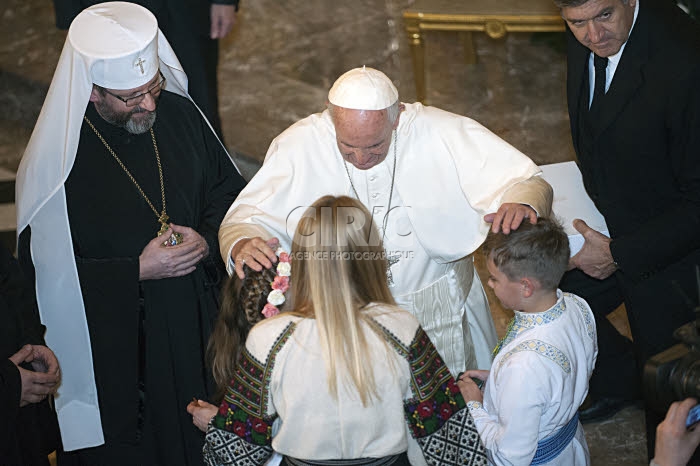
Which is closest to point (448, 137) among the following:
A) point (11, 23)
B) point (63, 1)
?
point (63, 1)

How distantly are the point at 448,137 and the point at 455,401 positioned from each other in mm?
1205

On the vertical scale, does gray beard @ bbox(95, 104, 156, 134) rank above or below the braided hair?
above

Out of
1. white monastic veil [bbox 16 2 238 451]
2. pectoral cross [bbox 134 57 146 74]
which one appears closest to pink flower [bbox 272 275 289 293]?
white monastic veil [bbox 16 2 238 451]

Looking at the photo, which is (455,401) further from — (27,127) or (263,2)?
(263,2)

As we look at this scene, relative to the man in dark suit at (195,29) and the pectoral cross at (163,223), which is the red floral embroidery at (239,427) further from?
the man in dark suit at (195,29)

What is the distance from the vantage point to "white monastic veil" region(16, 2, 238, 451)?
376 centimetres

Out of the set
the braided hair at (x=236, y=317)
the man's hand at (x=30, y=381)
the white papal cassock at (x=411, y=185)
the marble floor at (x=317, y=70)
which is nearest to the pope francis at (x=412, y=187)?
the white papal cassock at (x=411, y=185)

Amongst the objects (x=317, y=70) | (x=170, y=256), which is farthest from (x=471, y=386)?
(x=317, y=70)

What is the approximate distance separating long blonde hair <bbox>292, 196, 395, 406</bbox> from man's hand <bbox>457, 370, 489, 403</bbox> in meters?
0.54

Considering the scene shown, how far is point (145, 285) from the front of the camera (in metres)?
4.04

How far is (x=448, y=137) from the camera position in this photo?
12.8ft

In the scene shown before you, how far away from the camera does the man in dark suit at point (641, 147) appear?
3682mm

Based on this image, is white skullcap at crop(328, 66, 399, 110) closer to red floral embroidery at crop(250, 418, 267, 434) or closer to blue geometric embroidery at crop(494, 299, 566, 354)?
blue geometric embroidery at crop(494, 299, 566, 354)

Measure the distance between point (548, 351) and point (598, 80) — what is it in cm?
132
